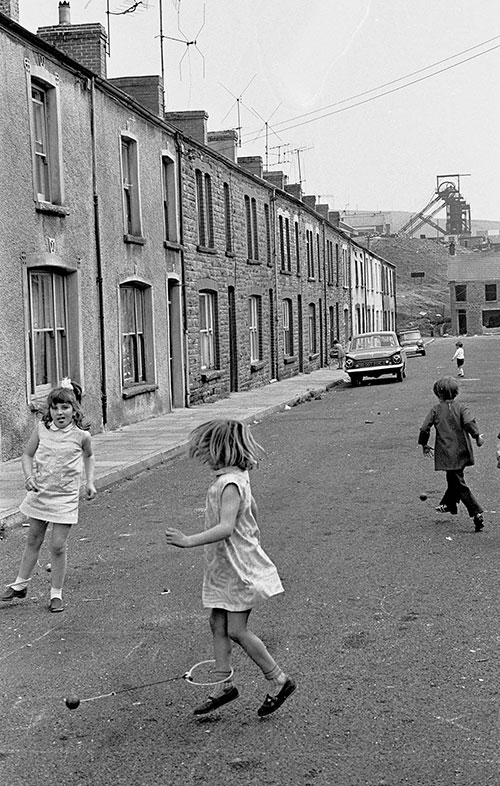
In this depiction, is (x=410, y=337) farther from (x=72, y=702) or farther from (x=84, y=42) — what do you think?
(x=72, y=702)

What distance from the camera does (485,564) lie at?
27.2 ft

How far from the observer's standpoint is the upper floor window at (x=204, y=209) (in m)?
28.0

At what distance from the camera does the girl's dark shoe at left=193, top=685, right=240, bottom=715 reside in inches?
202

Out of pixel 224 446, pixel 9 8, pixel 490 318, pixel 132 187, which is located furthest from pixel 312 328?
pixel 490 318

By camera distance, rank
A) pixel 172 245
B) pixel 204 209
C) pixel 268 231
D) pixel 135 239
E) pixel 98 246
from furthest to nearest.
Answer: pixel 268 231
pixel 204 209
pixel 172 245
pixel 135 239
pixel 98 246

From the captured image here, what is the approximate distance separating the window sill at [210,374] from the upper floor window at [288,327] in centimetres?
1086

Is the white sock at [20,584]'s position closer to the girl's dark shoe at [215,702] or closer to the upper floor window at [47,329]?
the girl's dark shoe at [215,702]

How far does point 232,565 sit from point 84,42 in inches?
704

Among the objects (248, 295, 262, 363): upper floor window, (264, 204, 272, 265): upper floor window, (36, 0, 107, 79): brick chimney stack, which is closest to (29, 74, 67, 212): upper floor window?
(36, 0, 107, 79): brick chimney stack

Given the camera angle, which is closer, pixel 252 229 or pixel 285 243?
pixel 252 229

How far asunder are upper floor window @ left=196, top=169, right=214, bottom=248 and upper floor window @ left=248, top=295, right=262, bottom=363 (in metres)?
5.51

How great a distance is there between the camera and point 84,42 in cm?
2094

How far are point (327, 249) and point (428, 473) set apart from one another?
38.1m

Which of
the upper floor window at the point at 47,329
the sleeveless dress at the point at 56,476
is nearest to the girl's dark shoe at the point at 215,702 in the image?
the sleeveless dress at the point at 56,476
